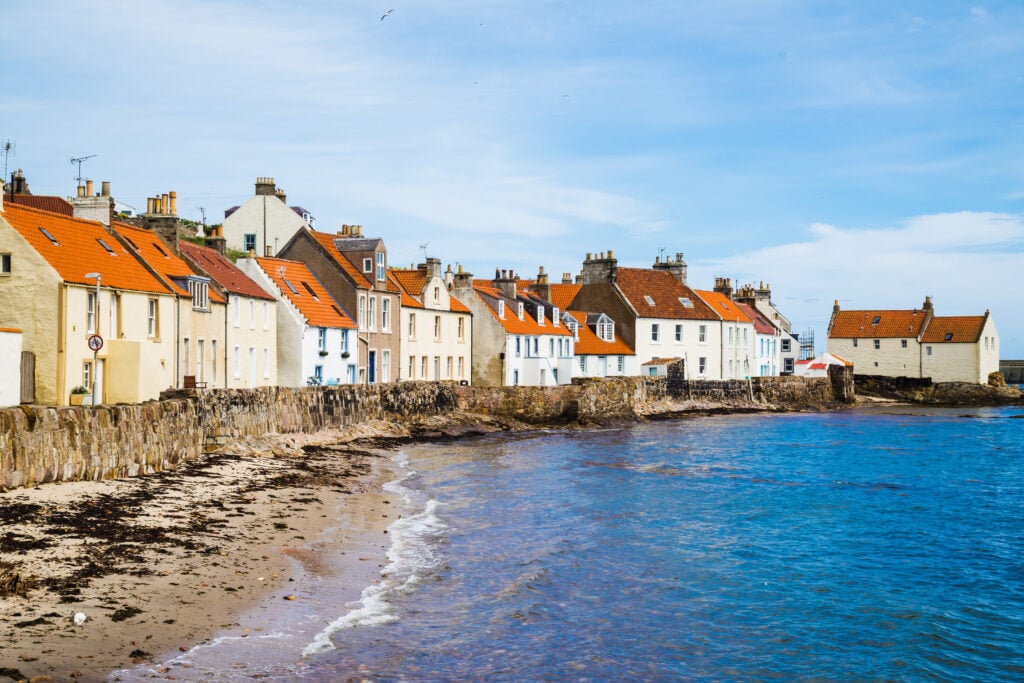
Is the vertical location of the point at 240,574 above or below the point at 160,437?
below

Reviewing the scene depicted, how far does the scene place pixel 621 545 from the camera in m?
A: 28.3

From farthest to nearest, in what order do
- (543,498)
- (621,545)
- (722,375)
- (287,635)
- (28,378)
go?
1. (722,375)
2. (543,498)
3. (28,378)
4. (621,545)
5. (287,635)

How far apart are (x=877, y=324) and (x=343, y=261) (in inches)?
3351

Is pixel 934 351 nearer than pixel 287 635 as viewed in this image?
No

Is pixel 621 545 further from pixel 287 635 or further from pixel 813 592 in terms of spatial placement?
pixel 287 635

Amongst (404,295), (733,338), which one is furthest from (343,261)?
(733,338)

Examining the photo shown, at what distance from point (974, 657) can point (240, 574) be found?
15459mm

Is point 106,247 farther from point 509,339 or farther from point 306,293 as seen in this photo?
point 509,339

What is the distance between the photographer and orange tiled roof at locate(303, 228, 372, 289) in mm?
61219

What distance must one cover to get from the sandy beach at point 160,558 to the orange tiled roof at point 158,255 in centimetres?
1284

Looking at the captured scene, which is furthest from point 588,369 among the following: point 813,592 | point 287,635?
point 287,635

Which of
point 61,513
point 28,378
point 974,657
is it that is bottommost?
point 974,657

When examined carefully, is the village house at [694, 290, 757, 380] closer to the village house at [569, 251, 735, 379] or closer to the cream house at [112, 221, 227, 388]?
the village house at [569, 251, 735, 379]

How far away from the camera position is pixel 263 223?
71.4m
